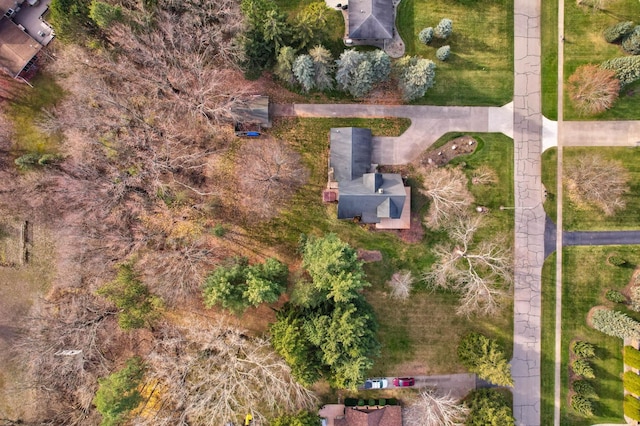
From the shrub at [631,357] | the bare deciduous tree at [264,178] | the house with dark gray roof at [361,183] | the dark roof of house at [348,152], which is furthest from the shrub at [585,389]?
the bare deciduous tree at [264,178]

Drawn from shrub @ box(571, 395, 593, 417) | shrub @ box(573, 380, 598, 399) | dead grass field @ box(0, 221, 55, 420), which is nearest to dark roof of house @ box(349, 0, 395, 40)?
dead grass field @ box(0, 221, 55, 420)

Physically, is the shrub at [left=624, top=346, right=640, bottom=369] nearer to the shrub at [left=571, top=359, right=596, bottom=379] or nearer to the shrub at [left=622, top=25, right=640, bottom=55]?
the shrub at [left=571, top=359, right=596, bottom=379]

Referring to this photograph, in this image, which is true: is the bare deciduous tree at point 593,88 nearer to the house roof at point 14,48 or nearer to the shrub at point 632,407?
the shrub at point 632,407

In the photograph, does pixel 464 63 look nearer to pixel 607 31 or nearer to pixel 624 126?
pixel 607 31

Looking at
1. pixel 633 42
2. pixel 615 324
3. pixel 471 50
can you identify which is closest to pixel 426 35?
pixel 471 50

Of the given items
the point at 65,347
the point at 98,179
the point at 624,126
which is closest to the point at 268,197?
the point at 98,179

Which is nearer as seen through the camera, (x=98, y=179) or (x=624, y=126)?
(x=98, y=179)
